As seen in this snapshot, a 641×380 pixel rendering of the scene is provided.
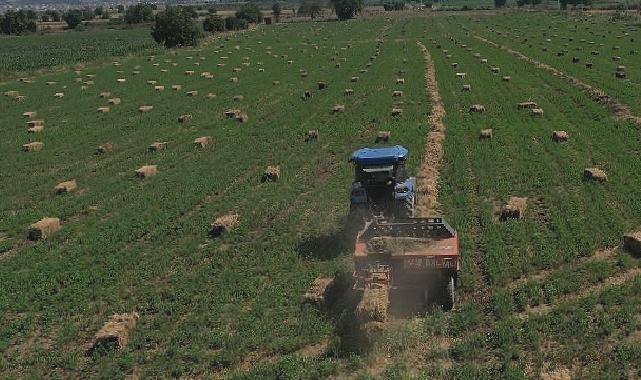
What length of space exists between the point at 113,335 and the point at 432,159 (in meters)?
13.1

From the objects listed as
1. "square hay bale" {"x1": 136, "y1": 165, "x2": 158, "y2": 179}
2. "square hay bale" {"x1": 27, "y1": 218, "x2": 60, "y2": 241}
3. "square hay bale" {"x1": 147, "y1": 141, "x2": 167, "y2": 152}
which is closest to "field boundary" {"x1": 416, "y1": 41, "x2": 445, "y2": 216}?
"square hay bale" {"x1": 136, "y1": 165, "x2": 158, "y2": 179}

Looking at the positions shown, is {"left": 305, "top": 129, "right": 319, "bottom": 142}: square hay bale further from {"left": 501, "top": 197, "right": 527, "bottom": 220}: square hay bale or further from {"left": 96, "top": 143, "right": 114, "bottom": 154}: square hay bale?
{"left": 501, "top": 197, "right": 527, "bottom": 220}: square hay bale

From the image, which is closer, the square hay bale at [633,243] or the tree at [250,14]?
the square hay bale at [633,243]

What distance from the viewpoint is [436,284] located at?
1103 cm

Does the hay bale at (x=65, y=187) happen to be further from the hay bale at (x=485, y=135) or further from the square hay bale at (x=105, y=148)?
the hay bale at (x=485, y=135)

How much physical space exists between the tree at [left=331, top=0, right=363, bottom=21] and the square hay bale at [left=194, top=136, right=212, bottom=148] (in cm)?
10119

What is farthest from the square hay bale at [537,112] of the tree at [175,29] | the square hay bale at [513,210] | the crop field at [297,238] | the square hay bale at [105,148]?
the tree at [175,29]

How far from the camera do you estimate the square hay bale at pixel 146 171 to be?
20812mm

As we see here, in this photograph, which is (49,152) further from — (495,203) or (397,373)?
(397,373)

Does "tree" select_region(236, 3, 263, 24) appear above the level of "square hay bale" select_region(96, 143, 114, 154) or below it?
above

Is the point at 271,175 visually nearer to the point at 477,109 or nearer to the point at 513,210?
the point at 513,210

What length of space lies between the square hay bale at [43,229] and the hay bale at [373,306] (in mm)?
9824

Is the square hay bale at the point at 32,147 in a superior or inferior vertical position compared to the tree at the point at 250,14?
inferior

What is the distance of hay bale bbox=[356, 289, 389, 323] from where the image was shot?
33.4 feet
